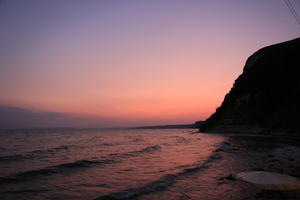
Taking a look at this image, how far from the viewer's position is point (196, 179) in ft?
31.8

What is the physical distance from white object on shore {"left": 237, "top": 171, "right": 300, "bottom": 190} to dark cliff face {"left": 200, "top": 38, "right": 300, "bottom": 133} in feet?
121

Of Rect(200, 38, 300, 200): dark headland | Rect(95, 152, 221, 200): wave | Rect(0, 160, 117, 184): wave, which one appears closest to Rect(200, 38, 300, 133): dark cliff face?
Rect(200, 38, 300, 200): dark headland

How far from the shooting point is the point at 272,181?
766 cm

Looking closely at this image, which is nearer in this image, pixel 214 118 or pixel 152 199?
pixel 152 199

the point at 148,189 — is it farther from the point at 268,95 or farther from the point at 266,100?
the point at 268,95

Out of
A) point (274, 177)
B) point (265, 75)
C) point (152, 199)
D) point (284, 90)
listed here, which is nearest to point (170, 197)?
point (152, 199)

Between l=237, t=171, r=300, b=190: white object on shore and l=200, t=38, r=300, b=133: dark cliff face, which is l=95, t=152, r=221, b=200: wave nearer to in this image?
l=237, t=171, r=300, b=190: white object on shore

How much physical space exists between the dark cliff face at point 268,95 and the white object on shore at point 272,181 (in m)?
36.9

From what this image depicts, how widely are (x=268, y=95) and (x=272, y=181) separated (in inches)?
1936

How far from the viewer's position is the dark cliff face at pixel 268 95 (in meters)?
43.9

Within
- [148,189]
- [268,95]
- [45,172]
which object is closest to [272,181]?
[148,189]

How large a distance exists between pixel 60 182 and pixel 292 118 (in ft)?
140

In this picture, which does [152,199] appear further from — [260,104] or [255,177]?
[260,104]

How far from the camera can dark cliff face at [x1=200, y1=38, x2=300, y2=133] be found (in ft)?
144
